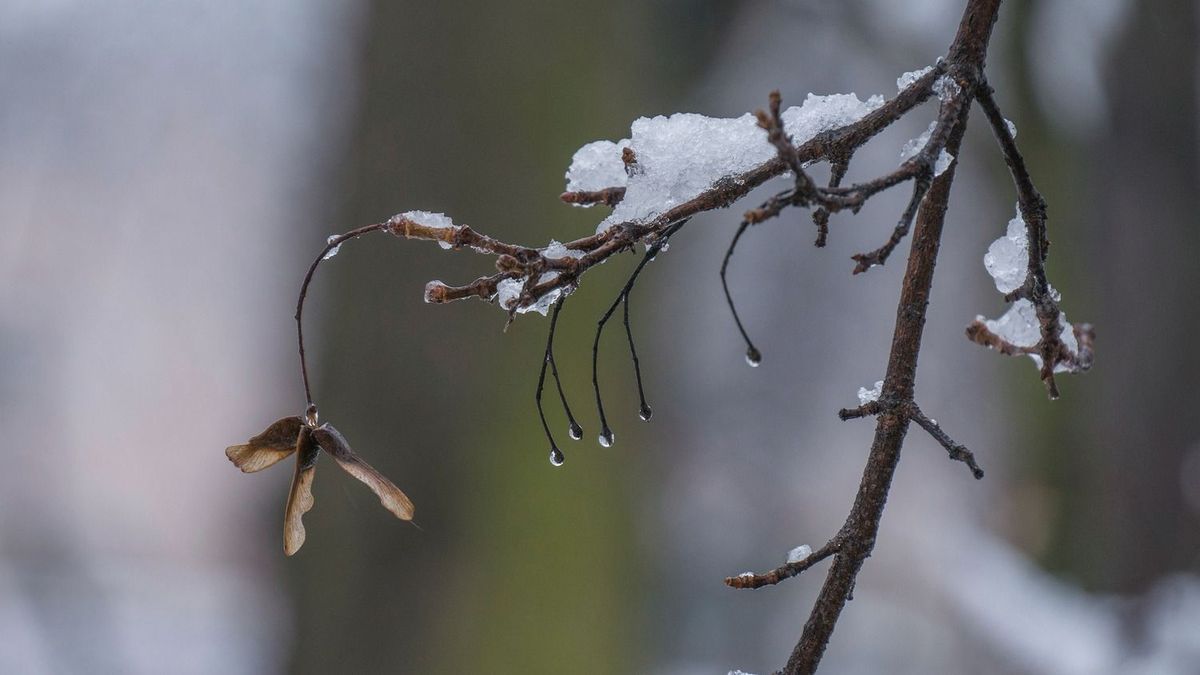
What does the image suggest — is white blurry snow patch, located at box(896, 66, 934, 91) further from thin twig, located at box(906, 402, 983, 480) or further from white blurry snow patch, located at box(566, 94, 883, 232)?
thin twig, located at box(906, 402, 983, 480)

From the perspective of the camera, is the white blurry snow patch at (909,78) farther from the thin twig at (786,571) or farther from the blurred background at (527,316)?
the blurred background at (527,316)

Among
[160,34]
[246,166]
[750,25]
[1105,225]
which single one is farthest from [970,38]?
[246,166]

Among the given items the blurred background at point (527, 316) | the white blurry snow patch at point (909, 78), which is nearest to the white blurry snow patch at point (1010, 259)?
the white blurry snow patch at point (909, 78)

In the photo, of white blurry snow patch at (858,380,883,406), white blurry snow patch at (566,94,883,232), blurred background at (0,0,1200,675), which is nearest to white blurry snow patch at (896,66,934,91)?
white blurry snow patch at (566,94,883,232)

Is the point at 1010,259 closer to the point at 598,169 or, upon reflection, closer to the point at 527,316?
the point at 598,169

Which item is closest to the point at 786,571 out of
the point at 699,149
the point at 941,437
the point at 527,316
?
the point at 941,437

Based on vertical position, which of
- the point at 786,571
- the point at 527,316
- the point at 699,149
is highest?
the point at 527,316
